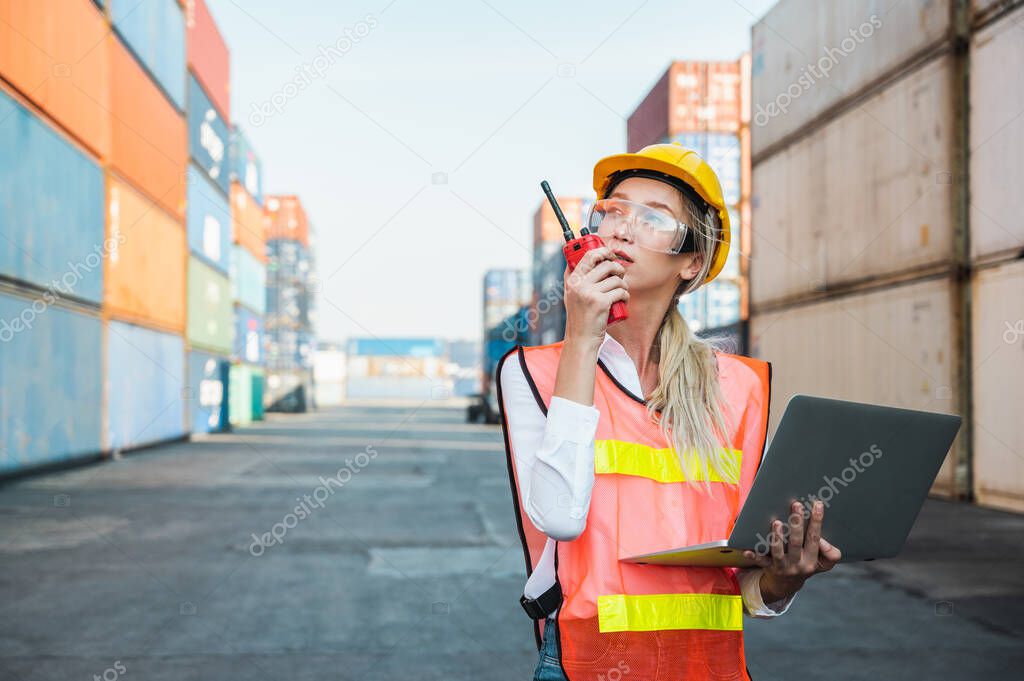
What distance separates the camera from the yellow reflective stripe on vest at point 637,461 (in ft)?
4.99

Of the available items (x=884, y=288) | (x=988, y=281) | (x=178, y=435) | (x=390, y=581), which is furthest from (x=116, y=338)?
(x=988, y=281)

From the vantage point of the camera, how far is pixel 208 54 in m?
25.7

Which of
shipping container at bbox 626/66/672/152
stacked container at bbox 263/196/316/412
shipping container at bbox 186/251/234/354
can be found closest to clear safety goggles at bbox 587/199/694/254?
shipping container at bbox 626/66/672/152

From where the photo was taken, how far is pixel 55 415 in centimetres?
1456

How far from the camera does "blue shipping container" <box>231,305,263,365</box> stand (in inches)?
1336

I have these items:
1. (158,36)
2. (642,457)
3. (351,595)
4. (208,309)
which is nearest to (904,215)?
(351,595)

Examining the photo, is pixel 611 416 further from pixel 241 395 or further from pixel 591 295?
pixel 241 395

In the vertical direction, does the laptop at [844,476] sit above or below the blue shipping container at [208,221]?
below

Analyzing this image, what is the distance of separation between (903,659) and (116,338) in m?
16.8

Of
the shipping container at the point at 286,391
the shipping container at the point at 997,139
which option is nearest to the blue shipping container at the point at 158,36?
the shipping container at the point at 997,139

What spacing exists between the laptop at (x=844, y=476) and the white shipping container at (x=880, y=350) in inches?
358

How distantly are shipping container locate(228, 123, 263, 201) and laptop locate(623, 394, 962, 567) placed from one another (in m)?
30.4

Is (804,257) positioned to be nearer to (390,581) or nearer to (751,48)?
(751,48)

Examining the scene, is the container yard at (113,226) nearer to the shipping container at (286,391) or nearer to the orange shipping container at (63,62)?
the orange shipping container at (63,62)
